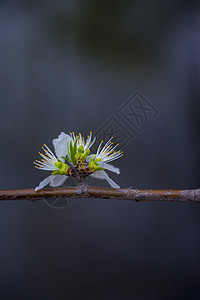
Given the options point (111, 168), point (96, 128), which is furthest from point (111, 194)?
point (96, 128)

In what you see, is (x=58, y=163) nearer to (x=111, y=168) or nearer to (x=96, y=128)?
(x=111, y=168)

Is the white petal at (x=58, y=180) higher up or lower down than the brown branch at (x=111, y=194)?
higher up

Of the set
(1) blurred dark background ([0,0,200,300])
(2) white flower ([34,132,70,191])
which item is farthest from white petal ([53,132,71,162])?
(1) blurred dark background ([0,0,200,300])

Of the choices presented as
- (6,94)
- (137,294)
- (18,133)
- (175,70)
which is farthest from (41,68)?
(137,294)

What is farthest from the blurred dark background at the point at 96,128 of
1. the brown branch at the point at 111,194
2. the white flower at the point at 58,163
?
the brown branch at the point at 111,194

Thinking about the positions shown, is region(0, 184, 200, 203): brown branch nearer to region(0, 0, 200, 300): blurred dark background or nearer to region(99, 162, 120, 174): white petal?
region(99, 162, 120, 174): white petal

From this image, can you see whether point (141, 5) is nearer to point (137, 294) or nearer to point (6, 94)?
point (6, 94)

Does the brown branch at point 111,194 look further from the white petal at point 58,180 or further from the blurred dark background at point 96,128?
the blurred dark background at point 96,128
